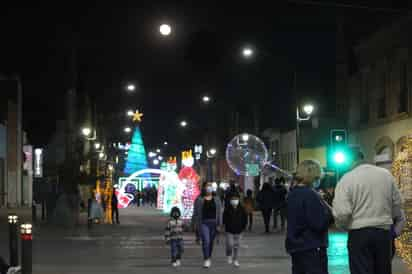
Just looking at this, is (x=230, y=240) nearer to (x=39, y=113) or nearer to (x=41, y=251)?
(x=41, y=251)

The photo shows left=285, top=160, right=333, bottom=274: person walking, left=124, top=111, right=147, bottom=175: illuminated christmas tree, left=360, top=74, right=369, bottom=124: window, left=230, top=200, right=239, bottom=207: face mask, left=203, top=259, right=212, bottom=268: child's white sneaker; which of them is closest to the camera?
left=285, top=160, right=333, bottom=274: person walking

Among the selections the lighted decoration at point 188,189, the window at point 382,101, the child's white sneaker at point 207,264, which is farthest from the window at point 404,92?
the child's white sneaker at point 207,264

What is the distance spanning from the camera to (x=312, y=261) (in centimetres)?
856

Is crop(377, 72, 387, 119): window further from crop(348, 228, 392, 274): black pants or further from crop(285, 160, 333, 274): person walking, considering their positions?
crop(348, 228, 392, 274): black pants

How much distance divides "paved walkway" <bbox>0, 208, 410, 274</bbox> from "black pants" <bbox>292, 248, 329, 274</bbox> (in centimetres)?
816

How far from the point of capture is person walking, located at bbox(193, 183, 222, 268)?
59.2ft

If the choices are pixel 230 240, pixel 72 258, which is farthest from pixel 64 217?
pixel 230 240

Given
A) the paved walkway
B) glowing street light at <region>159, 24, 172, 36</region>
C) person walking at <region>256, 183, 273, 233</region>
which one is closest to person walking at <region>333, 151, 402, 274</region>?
the paved walkway

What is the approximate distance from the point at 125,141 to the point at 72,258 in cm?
10636

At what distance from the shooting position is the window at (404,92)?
35.9 m

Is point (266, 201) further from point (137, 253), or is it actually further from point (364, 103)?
point (364, 103)

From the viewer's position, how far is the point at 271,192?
1243 inches

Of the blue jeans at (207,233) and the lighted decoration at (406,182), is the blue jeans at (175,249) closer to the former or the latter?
the blue jeans at (207,233)

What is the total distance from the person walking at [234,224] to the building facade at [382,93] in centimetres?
1518
